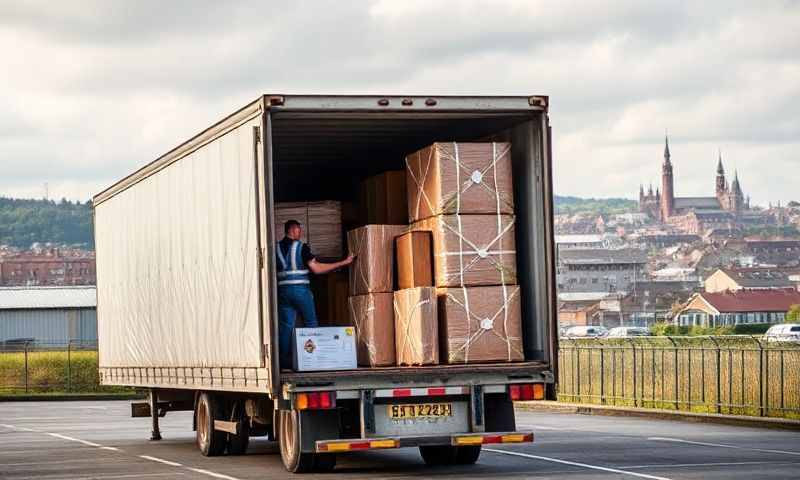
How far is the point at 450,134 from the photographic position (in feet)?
57.9

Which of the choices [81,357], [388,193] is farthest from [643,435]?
[81,357]

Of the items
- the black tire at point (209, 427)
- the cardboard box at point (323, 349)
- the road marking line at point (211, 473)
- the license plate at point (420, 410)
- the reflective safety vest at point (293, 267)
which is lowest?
the road marking line at point (211, 473)

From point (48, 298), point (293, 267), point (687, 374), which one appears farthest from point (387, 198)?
point (48, 298)

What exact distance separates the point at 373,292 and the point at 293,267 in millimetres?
906

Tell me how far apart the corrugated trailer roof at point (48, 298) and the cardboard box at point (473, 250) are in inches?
2839

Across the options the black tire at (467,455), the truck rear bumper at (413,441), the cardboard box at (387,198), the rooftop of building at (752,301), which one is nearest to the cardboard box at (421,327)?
the truck rear bumper at (413,441)

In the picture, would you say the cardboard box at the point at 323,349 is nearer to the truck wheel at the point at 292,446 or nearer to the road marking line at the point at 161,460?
the truck wheel at the point at 292,446

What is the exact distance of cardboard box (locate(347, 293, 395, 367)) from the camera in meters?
16.4

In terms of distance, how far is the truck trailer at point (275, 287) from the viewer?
15.5 m

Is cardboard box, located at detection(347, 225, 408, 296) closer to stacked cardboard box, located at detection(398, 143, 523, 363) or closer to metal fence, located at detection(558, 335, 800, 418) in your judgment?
stacked cardboard box, located at detection(398, 143, 523, 363)

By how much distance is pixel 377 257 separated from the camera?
1683 centimetres

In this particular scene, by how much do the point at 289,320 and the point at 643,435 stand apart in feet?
26.7

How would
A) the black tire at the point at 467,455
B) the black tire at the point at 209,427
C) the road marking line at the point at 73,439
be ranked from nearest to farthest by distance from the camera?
1. the black tire at the point at 467,455
2. the black tire at the point at 209,427
3. the road marking line at the point at 73,439

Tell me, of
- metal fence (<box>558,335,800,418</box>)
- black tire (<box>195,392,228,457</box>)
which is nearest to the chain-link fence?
metal fence (<box>558,335,800,418</box>)
